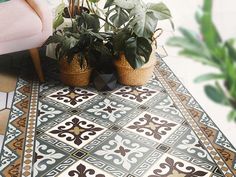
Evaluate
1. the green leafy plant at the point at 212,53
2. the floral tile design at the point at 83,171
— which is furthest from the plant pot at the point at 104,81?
the green leafy plant at the point at 212,53

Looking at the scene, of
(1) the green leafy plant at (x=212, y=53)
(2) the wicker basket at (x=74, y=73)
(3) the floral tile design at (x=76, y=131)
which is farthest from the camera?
(2) the wicker basket at (x=74, y=73)

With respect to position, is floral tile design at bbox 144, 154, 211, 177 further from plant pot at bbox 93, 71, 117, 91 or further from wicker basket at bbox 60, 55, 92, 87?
wicker basket at bbox 60, 55, 92, 87

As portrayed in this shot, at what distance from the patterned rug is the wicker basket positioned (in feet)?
0.20

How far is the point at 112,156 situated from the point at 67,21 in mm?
1022

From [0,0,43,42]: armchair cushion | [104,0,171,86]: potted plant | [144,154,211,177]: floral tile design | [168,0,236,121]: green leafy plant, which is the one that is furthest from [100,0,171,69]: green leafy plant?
[168,0,236,121]: green leafy plant

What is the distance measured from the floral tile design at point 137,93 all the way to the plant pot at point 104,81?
0.07m

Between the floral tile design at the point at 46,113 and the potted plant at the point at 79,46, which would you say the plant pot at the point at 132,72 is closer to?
the potted plant at the point at 79,46

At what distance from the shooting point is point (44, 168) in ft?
4.99

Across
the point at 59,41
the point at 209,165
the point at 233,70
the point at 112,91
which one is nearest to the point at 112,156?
the point at 209,165

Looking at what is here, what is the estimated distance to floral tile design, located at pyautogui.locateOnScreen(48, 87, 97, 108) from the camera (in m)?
2.04

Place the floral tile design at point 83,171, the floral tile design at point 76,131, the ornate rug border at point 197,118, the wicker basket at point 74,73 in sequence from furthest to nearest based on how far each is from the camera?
the wicker basket at point 74,73 → the floral tile design at point 76,131 → the ornate rug border at point 197,118 → the floral tile design at point 83,171

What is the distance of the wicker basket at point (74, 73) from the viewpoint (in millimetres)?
2090

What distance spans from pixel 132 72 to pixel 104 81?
0.20 meters

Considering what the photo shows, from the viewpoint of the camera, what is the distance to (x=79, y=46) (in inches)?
81.1
